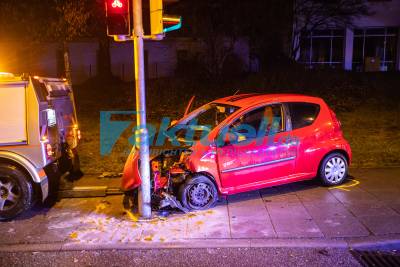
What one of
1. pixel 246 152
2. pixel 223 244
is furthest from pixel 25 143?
pixel 246 152

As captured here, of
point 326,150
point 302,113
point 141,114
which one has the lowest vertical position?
point 326,150

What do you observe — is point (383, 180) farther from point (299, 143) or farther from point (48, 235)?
point (48, 235)

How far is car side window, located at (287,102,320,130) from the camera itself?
22.4 ft

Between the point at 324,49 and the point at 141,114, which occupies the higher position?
the point at 324,49

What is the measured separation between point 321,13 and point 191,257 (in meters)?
22.0

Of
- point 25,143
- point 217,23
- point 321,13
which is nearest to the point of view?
point 25,143

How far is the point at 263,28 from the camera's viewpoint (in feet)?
63.7

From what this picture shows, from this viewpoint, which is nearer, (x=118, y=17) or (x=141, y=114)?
(x=118, y=17)

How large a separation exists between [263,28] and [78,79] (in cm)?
1427

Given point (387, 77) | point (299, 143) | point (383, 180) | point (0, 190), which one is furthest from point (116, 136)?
point (387, 77)

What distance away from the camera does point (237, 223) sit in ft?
18.8

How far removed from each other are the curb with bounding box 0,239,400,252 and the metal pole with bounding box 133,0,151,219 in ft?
2.78

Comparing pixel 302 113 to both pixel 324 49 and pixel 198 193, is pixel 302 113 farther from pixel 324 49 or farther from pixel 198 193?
pixel 324 49

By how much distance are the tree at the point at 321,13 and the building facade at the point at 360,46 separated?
7.56 ft
